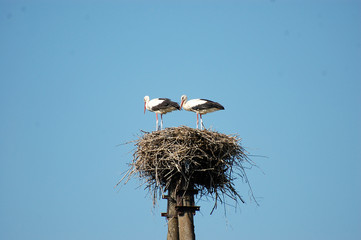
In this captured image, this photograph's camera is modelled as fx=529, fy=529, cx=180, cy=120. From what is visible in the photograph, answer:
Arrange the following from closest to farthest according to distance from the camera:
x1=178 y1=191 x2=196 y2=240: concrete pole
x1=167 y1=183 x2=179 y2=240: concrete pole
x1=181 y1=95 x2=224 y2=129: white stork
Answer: x1=178 y1=191 x2=196 y2=240: concrete pole, x1=167 y1=183 x2=179 y2=240: concrete pole, x1=181 y1=95 x2=224 y2=129: white stork

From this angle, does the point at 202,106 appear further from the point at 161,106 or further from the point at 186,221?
the point at 186,221

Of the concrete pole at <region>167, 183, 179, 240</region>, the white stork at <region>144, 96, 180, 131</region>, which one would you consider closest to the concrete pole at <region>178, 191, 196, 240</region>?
the concrete pole at <region>167, 183, 179, 240</region>

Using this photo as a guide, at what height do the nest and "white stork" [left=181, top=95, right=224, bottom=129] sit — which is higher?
"white stork" [left=181, top=95, right=224, bottom=129]

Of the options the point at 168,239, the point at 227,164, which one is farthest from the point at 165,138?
the point at 168,239

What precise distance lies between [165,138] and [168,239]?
2147 millimetres

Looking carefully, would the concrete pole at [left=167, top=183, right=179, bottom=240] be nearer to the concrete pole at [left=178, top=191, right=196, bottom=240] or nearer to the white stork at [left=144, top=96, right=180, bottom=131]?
the concrete pole at [left=178, top=191, right=196, bottom=240]

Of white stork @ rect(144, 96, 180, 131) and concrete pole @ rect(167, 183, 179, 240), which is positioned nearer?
concrete pole @ rect(167, 183, 179, 240)

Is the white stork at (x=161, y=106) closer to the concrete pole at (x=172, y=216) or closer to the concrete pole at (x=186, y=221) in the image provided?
the concrete pole at (x=172, y=216)

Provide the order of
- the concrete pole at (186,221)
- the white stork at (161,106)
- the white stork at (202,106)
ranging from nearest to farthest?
the concrete pole at (186,221)
the white stork at (202,106)
the white stork at (161,106)

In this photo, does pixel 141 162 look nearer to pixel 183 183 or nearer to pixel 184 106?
pixel 183 183

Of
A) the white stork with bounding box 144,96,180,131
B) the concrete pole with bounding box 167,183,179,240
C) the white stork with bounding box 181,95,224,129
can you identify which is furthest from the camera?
the white stork with bounding box 144,96,180,131

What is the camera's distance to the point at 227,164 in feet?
37.3

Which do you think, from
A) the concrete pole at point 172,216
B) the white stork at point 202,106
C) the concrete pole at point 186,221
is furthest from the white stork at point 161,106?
the concrete pole at point 186,221

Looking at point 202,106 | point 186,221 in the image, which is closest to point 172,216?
point 186,221
